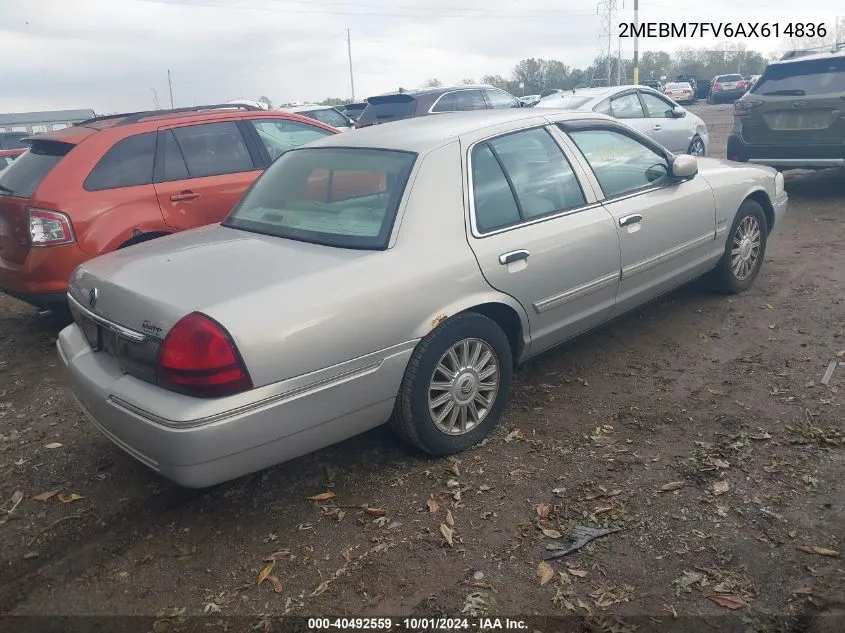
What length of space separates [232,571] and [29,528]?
1.09 m

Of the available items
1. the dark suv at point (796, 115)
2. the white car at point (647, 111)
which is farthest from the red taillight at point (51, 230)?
the dark suv at point (796, 115)

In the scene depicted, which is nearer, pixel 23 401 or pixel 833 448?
pixel 833 448

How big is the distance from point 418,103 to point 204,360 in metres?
9.36

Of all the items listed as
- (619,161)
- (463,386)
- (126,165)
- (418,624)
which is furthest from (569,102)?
(418,624)

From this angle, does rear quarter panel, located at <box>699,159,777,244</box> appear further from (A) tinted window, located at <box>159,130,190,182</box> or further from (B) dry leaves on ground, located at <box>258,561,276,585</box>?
(A) tinted window, located at <box>159,130,190,182</box>

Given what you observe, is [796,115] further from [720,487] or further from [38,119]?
[38,119]

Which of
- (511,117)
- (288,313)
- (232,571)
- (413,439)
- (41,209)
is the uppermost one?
(511,117)

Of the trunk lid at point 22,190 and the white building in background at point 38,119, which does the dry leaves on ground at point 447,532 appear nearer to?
the trunk lid at point 22,190

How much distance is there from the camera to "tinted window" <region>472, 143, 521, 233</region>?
3713 mm

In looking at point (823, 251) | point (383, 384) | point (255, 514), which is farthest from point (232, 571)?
point (823, 251)

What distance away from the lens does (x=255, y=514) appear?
3.28 metres

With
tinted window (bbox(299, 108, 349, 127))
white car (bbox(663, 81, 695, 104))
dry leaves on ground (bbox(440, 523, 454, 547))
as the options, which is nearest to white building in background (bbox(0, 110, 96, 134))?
tinted window (bbox(299, 108, 349, 127))

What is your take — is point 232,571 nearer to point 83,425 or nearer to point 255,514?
point 255,514

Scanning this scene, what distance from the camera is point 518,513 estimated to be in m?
3.15
